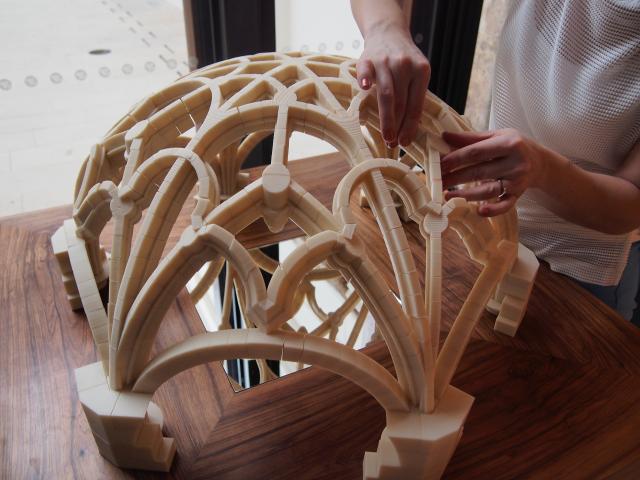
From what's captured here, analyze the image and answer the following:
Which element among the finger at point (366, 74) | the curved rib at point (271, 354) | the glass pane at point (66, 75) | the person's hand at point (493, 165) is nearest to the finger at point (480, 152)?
the person's hand at point (493, 165)

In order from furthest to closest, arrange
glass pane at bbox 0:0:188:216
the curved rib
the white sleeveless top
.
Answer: glass pane at bbox 0:0:188:216, the white sleeveless top, the curved rib

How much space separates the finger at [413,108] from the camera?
1.69 feet

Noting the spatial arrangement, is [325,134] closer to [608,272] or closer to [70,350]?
[70,350]

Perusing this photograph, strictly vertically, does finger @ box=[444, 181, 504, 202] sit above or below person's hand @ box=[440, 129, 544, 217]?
below

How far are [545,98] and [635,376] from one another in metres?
0.39

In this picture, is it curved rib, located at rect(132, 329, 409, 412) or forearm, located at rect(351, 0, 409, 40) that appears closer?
curved rib, located at rect(132, 329, 409, 412)

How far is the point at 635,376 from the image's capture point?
605mm

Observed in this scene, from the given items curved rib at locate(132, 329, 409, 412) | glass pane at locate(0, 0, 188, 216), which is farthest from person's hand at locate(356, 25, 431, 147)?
glass pane at locate(0, 0, 188, 216)

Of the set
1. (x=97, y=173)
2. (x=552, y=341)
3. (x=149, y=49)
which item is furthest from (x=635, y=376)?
(x=149, y=49)

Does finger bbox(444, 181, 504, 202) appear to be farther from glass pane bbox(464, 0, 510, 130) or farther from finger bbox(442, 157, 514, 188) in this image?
glass pane bbox(464, 0, 510, 130)

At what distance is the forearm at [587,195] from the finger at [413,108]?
0.14 m

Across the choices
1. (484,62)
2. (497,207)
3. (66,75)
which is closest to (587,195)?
(497,207)

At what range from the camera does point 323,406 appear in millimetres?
564

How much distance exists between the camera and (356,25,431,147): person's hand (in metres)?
0.51
